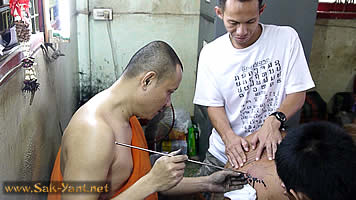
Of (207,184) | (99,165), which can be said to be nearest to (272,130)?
(207,184)

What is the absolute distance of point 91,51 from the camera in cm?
355

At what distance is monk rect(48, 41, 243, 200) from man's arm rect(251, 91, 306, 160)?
18 cm

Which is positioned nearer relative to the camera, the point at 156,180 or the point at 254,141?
the point at 156,180

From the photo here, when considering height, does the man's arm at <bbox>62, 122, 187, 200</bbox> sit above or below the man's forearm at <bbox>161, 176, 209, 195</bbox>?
above

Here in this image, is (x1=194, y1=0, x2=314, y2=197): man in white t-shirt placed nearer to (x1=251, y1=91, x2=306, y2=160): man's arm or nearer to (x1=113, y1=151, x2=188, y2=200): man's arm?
(x1=251, y1=91, x2=306, y2=160): man's arm

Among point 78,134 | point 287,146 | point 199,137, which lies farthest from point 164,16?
point 287,146

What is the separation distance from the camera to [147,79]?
132cm

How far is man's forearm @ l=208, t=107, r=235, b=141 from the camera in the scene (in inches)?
66.5

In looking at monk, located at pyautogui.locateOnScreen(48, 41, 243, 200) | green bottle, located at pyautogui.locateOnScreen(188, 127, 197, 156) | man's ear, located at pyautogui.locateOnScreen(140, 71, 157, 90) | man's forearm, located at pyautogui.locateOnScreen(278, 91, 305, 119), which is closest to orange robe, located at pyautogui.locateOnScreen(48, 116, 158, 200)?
monk, located at pyautogui.locateOnScreen(48, 41, 243, 200)

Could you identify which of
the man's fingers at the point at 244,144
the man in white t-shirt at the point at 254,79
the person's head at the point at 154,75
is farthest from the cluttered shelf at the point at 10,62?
the man's fingers at the point at 244,144

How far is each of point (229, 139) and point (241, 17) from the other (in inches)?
22.7

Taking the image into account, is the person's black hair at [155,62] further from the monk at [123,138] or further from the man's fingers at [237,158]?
the man's fingers at [237,158]

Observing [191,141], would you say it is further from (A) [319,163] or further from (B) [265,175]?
(A) [319,163]

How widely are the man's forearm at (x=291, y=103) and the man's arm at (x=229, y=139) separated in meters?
0.28
